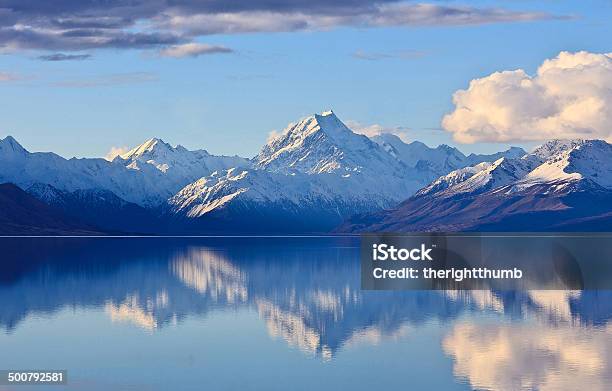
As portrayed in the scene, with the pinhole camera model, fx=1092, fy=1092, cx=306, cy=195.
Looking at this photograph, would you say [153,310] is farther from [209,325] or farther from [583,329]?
[583,329]

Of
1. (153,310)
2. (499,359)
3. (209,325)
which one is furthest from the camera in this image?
(153,310)

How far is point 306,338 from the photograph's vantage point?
341ft

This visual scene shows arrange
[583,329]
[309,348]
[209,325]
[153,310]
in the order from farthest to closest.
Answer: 1. [153,310]
2. [209,325]
3. [583,329]
4. [309,348]

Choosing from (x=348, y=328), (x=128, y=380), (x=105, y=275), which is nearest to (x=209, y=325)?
(x=348, y=328)

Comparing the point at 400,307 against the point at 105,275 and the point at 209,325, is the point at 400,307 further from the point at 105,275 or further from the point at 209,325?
the point at 105,275

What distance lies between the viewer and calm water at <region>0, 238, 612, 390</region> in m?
78.4

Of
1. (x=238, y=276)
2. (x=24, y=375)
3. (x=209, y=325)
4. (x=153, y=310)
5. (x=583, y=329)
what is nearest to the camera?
(x=24, y=375)

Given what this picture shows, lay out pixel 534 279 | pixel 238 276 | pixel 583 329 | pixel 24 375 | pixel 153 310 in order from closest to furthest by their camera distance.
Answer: pixel 24 375 < pixel 583 329 < pixel 153 310 < pixel 534 279 < pixel 238 276

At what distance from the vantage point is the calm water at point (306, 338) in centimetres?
7838

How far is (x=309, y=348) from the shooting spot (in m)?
95.9

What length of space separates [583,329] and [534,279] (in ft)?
257

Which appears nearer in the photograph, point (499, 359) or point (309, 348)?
point (499, 359)

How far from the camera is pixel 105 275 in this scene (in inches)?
7800

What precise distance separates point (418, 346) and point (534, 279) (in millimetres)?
91237
